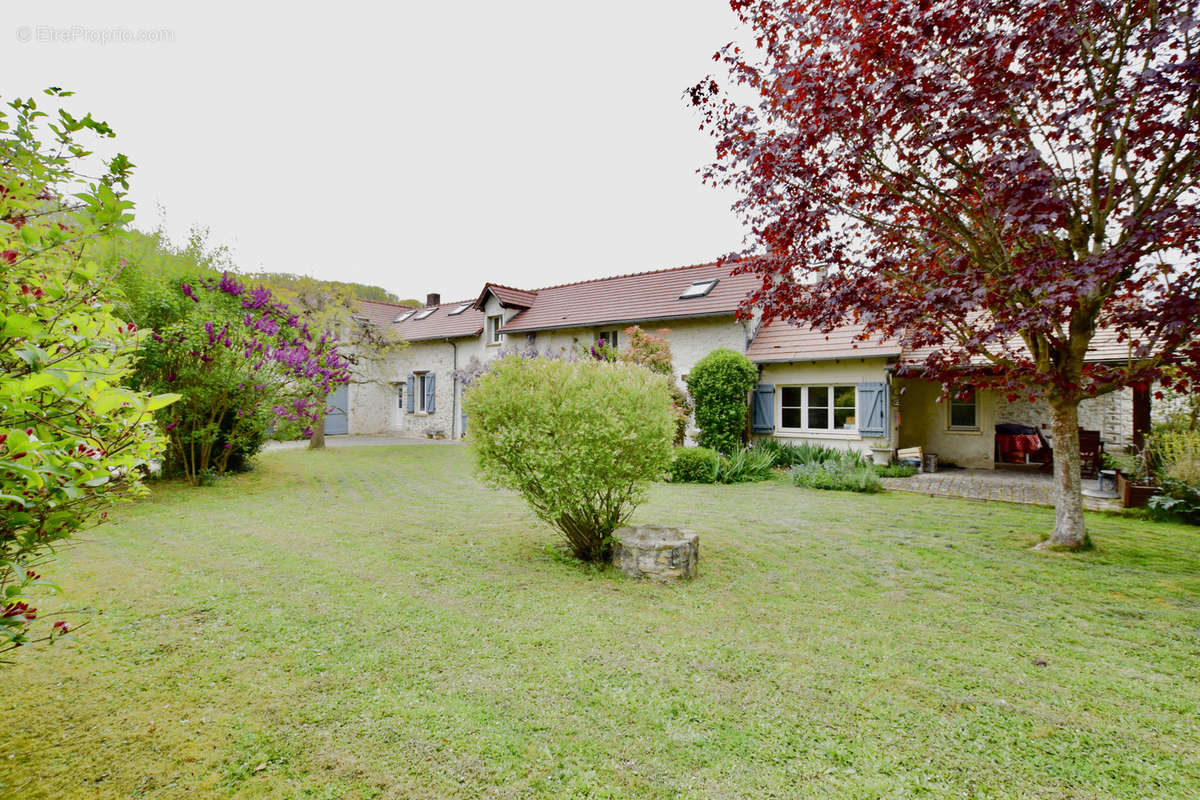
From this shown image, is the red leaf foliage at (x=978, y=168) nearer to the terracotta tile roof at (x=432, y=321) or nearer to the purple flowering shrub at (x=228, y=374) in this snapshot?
the purple flowering shrub at (x=228, y=374)

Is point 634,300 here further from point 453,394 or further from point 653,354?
point 453,394

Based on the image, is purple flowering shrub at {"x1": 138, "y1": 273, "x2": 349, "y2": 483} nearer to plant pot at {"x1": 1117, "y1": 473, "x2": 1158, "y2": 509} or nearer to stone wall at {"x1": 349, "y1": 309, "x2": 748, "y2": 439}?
stone wall at {"x1": 349, "y1": 309, "x2": 748, "y2": 439}

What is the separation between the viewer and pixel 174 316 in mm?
8758

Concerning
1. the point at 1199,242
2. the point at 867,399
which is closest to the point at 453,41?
the point at 1199,242

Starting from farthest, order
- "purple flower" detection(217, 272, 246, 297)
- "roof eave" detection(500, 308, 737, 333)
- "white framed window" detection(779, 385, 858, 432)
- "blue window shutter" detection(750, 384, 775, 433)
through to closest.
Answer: "roof eave" detection(500, 308, 737, 333) → "blue window shutter" detection(750, 384, 775, 433) → "white framed window" detection(779, 385, 858, 432) → "purple flower" detection(217, 272, 246, 297)

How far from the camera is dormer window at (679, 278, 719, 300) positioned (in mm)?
16703

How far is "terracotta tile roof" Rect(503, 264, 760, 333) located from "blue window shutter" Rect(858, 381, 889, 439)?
4217mm

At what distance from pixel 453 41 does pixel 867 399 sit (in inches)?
459

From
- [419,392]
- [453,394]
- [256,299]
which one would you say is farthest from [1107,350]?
[419,392]

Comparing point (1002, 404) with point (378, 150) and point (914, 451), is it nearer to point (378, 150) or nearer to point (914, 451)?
point (914, 451)

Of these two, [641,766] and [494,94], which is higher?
[494,94]

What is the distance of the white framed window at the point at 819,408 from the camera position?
541 inches

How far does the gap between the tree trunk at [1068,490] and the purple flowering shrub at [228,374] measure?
1170cm

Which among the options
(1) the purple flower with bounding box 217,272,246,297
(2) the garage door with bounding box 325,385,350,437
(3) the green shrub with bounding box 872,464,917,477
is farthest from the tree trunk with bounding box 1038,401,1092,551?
(2) the garage door with bounding box 325,385,350,437
